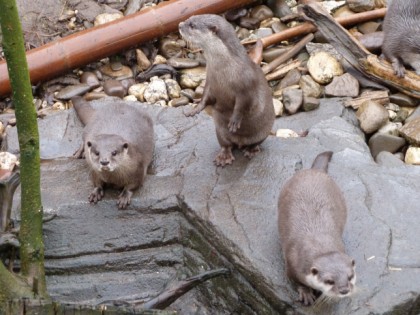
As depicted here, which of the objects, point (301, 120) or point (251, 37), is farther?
point (251, 37)

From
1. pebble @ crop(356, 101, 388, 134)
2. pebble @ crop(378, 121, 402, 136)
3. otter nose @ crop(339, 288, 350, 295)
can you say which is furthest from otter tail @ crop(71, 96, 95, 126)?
otter nose @ crop(339, 288, 350, 295)

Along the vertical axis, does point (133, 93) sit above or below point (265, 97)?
below

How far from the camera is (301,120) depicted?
573 centimetres

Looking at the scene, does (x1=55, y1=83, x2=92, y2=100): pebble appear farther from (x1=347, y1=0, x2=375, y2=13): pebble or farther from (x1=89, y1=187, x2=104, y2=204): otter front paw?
(x1=347, y1=0, x2=375, y2=13): pebble

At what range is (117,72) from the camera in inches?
246

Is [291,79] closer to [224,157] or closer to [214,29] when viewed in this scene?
[224,157]

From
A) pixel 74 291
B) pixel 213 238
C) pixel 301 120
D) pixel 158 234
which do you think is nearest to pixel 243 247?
pixel 213 238

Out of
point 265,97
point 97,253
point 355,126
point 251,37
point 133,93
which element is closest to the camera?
point 97,253

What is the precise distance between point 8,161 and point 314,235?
78.1 inches

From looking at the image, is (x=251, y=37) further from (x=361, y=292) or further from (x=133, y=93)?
(x=361, y=292)

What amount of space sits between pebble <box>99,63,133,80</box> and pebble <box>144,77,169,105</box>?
0.26 meters

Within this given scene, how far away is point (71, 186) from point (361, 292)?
5.90 feet

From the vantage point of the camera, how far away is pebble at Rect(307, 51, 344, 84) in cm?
607

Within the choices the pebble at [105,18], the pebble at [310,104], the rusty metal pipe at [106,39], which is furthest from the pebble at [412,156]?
the pebble at [105,18]
